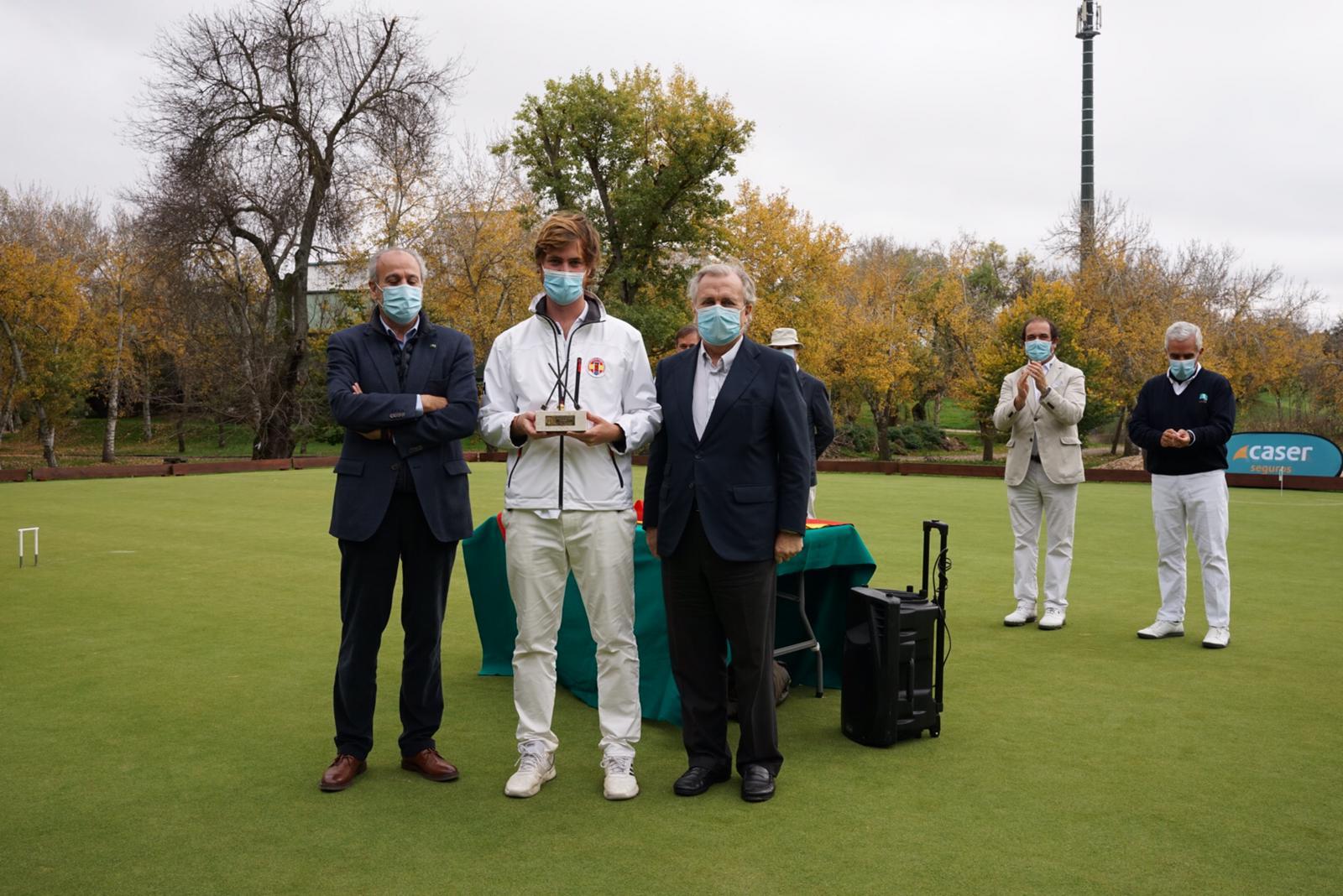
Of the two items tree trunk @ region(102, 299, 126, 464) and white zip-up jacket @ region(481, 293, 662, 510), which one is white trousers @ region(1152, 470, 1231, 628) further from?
tree trunk @ region(102, 299, 126, 464)

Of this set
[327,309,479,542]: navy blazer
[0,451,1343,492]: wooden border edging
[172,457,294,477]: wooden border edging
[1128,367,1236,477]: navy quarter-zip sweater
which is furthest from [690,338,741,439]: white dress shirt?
[172,457,294,477]: wooden border edging

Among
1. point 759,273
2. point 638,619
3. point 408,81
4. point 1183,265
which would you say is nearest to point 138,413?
point 408,81

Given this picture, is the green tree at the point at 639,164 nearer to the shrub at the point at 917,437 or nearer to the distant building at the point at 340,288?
the distant building at the point at 340,288

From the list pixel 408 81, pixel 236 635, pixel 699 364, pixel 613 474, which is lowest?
pixel 236 635

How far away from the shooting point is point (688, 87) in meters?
31.8

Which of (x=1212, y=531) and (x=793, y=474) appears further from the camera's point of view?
(x=1212, y=531)

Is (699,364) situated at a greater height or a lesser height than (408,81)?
lesser

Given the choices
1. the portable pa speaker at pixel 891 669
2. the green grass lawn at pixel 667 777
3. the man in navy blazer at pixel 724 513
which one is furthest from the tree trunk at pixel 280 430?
the man in navy blazer at pixel 724 513

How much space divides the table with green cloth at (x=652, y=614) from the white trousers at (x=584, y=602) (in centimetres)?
63

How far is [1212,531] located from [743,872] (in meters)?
4.36

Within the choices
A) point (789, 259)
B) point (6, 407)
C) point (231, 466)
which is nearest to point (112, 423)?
point (6, 407)

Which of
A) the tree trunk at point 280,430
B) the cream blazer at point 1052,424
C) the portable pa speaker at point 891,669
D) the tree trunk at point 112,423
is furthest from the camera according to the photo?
the tree trunk at point 112,423

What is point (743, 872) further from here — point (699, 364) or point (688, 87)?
point (688, 87)

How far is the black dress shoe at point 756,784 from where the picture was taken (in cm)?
356
